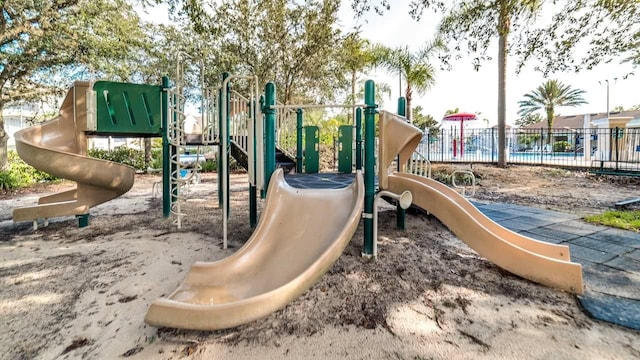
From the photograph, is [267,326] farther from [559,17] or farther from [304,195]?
[559,17]

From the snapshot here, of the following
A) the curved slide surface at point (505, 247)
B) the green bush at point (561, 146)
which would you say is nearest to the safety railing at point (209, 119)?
the curved slide surface at point (505, 247)

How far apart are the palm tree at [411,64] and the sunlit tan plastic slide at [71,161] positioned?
1127 cm

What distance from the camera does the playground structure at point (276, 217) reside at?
214 cm

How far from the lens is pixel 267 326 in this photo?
2.29 metres

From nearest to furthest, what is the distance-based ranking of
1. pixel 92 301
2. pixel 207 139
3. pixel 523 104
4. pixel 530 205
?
1. pixel 92 301
2. pixel 207 139
3. pixel 530 205
4. pixel 523 104

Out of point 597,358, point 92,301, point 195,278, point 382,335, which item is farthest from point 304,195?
point 597,358

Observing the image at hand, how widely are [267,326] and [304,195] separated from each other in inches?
54.3

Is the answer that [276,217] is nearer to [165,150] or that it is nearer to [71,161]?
[165,150]

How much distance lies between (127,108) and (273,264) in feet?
14.0

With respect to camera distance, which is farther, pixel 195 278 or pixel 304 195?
pixel 304 195

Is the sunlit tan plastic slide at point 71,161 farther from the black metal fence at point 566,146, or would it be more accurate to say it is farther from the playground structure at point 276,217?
the black metal fence at point 566,146

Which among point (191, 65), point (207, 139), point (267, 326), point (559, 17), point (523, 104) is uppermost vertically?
point (523, 104)

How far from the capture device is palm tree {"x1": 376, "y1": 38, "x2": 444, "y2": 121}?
13.3m

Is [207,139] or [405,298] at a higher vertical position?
[207,139]
